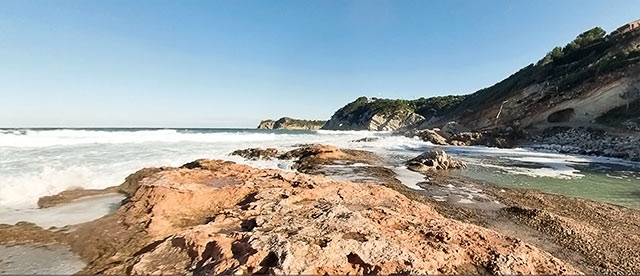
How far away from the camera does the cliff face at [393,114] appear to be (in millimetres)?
79750

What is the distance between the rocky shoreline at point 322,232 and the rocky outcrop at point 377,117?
69.5 meters

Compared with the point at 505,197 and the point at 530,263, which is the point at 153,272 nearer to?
the point at 530,263

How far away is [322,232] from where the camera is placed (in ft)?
12.2

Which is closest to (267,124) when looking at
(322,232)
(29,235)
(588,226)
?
(29,235)

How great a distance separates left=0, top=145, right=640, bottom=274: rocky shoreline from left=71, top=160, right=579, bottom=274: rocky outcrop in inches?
0.5

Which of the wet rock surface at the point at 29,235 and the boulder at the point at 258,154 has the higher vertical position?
the wet rock surface at the point at 29,235

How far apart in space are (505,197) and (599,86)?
29.4m

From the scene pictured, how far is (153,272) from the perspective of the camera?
3.27 meters

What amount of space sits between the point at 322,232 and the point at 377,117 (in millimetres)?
85449

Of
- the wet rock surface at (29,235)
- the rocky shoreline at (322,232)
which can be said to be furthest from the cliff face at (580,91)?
the wet rock surface at (29,235)

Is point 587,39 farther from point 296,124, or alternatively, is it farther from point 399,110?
Result: point 296,124

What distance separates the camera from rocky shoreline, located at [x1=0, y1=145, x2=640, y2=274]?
320 centimetres

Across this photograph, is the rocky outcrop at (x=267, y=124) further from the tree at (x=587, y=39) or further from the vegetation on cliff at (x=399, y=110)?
→ the tree at (x=587, y=39)

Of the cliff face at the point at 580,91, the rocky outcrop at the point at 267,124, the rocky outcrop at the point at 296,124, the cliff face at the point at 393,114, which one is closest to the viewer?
the cliff face at the point at 580,91
